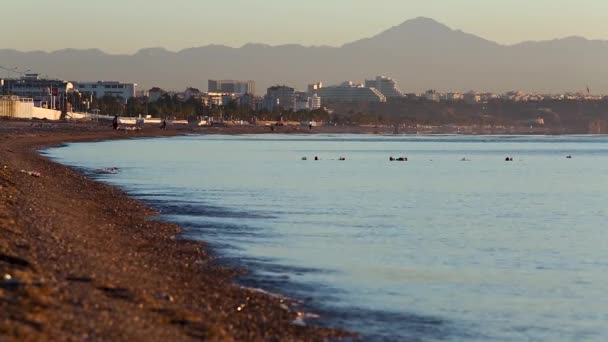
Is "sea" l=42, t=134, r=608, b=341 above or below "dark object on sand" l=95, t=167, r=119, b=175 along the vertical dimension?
above

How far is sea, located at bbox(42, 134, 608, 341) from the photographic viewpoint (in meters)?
17.3

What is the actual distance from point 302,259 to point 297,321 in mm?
7295

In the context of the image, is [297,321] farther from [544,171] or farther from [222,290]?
[544,171]

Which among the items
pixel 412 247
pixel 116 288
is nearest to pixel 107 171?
pixel 412 247

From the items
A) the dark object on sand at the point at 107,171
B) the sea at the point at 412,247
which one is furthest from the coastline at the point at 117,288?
the dark object on sand at the point at 107,171

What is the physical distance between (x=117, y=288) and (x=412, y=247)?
11.7 meters

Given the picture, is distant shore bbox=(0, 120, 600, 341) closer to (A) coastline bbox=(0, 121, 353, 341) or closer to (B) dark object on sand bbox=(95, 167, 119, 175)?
(A) coastline bbox=(0, 121, 353, 341)

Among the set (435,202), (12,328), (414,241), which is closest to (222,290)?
(12,328)

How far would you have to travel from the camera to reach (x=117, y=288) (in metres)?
15.8

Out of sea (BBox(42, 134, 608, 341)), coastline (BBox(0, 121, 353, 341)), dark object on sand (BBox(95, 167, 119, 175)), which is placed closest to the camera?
coastline (BBox(0, 121, 353, 341))

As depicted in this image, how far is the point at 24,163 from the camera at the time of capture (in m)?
52.5

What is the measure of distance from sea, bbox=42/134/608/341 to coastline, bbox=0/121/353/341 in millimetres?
839

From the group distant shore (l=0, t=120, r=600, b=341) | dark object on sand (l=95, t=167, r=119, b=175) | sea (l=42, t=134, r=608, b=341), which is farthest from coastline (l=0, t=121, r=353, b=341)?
dark object on sand (l=95, t=167, r=119, b=175)

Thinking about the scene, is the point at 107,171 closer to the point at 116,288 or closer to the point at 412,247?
the point at 412,247
